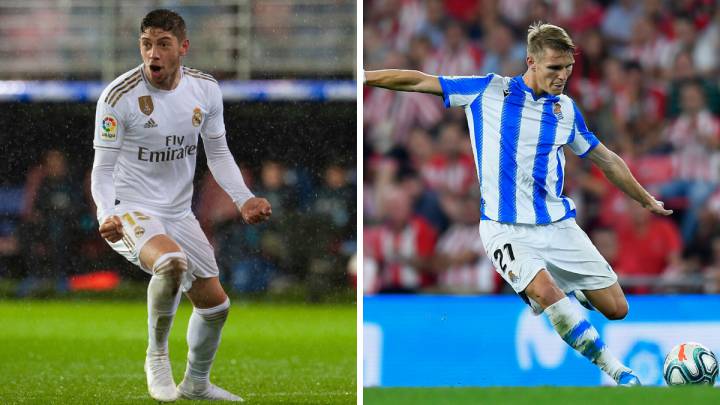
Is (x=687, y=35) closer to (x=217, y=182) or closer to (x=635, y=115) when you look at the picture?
(x=635, y=115)

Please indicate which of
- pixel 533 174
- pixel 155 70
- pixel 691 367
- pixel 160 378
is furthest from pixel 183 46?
pixel 691 367

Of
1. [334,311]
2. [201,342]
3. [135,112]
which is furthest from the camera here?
[334,311]

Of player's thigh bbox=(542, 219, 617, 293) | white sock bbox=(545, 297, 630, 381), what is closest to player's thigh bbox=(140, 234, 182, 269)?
white sock bbox=(545, 297, 630, 381)

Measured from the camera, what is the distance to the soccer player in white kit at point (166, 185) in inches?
187

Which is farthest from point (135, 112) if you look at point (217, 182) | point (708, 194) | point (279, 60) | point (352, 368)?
point (708, 194)

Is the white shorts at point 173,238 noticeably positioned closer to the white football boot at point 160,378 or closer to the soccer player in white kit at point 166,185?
the soccer player in white kit at point 166,185

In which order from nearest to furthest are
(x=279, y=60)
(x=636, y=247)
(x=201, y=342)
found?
(x=201, y=342) < (x=279, y=60) < (x=636, y=247)

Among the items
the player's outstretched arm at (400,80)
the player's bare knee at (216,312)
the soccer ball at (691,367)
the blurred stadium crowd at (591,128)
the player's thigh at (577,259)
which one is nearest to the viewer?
the player's bare knee at (216,312)

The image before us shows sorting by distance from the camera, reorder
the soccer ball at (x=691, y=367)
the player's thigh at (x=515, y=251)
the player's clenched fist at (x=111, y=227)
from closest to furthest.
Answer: the player's clenched fist at (x=111, y=227) → the player's thigh at (x=515, y=251) → the soccer ball at (x=691, y=367)

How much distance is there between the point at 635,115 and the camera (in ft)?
34.5

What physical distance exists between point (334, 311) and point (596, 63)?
16.3 ft

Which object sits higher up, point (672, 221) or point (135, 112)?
point (135, 112)

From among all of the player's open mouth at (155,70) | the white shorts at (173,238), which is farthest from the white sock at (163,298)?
the player's open mouth at (155,70)

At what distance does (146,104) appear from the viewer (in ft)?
15.7
